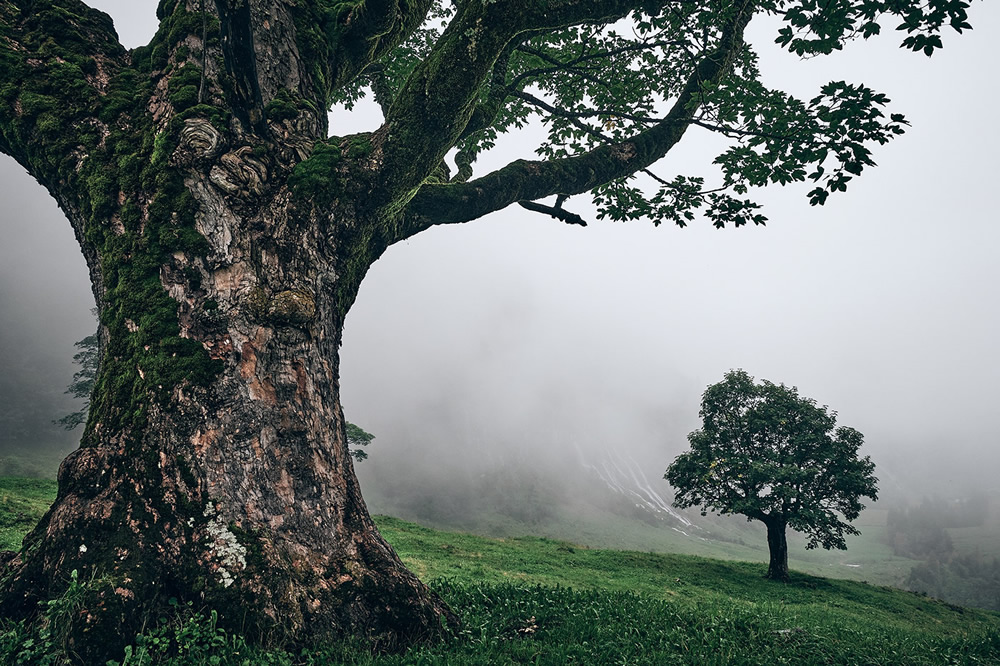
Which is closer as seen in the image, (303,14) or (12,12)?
(12,12)

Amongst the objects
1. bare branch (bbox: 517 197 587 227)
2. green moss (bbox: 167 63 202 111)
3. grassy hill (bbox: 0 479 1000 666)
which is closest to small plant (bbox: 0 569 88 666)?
grassy hill (bbox: 0 479 1000 666)

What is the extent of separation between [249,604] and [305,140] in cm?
540

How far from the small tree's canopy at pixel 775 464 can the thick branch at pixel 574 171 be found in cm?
2441

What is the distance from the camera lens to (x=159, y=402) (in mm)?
4746

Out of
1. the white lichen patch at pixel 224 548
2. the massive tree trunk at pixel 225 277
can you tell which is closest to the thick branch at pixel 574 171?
the massive tree trunk at pixel 225 277

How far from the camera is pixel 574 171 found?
9078 millimetres

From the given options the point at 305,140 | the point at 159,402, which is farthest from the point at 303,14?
the point at 159,402

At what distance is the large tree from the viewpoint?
4.41m

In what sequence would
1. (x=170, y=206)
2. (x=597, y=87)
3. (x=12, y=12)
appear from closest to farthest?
(x=170, y=206), (x=12, y=12), (x=597, y=87)

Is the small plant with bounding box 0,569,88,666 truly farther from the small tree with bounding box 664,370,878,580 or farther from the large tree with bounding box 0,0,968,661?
the small tree with bounding box 664,370,878,580

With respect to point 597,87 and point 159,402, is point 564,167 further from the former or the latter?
point 159,402

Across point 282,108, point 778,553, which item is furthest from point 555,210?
point 778,553

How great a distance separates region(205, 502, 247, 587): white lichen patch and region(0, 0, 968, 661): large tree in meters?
0.02

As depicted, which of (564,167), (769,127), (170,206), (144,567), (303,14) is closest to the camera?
(144,567)
